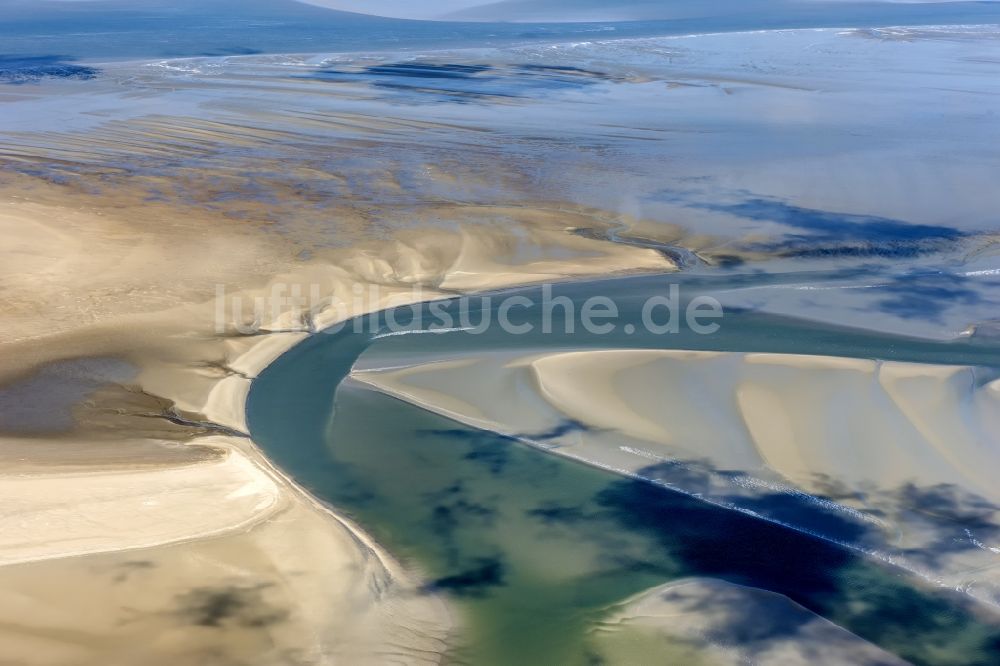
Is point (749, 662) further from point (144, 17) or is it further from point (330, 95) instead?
point (144, 17)

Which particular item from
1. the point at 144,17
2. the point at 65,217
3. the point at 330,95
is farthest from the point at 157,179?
the point at 144,17

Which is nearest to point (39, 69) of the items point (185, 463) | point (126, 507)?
point (185, 463)

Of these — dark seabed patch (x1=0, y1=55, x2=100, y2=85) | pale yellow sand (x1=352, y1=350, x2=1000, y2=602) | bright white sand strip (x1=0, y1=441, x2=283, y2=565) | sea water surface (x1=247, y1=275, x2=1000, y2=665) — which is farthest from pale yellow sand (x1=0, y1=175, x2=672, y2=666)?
dark seabed patch (x1=0, y1=55, x2=100, y2=85)

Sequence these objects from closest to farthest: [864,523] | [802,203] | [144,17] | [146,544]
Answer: [146,544], [864,523], [802,203], [144,17]

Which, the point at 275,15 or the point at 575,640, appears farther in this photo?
the point at 275,15

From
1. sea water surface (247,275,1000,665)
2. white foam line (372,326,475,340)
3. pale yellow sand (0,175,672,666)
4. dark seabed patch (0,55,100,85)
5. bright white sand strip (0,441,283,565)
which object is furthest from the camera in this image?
dark seabed patch (0,55,100,85)

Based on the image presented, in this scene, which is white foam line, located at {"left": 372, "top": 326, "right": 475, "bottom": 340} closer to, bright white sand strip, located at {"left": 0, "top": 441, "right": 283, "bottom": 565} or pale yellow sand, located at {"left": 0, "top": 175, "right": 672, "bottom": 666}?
pale yellow sand, located at {"left": 0, "top": 175, "right": 672, "bottom": 666}

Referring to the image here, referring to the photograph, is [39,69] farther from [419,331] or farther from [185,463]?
[185,463]

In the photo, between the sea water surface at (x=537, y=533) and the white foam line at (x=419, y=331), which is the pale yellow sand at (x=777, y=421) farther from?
the white foam line at (x=419, y=331)

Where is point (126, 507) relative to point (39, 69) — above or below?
below
